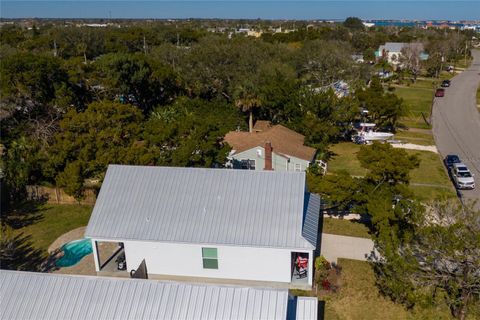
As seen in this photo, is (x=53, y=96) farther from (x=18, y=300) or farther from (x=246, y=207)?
(x=18, y=300)

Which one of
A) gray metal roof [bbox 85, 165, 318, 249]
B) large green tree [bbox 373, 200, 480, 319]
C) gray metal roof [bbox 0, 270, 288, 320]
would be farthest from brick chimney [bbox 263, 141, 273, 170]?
gray metal roof [bbox 0, 270, 288, 320]

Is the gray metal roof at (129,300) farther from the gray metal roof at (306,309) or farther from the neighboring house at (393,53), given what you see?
the neighboring house at (393,53)

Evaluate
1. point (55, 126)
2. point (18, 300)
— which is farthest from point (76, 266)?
point (55, 126)

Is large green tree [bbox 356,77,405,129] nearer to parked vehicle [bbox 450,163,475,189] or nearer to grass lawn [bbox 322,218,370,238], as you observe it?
parked vehicle [bbox 450,163,475,189]

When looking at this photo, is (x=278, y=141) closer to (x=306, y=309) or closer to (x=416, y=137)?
(x=416, y=137)

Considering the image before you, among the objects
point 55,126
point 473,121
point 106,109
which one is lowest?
point 473,121

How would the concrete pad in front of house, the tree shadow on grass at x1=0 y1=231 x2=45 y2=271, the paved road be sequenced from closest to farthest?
the tree shadow on grass at x1=0 y1=231 x2=45 y2=271 < the concrete pad in front of house < the paved road

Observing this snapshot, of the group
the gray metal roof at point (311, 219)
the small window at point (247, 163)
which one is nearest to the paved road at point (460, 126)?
the gray metal roof at point (311, 219)
